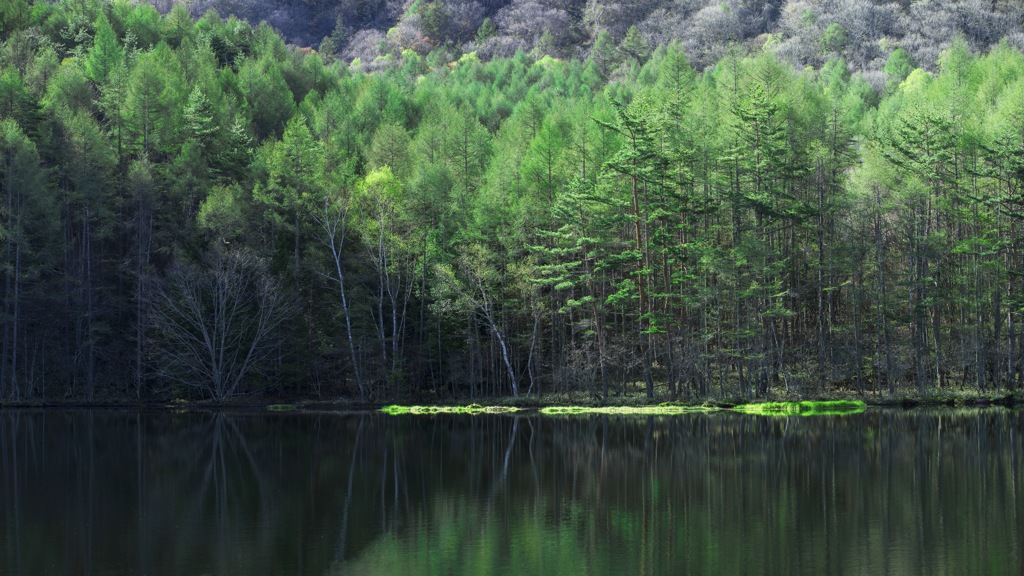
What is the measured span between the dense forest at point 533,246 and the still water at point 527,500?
1167cm

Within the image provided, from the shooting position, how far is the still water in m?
16.0

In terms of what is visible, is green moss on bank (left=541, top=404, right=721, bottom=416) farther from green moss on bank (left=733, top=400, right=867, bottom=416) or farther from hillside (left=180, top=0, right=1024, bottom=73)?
hillside (left=180, top=0, right=1024, bottom=73)

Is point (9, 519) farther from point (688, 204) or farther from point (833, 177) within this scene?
point (833, 177)

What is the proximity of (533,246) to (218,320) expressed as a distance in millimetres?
15366

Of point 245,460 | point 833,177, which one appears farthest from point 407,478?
point 833,177

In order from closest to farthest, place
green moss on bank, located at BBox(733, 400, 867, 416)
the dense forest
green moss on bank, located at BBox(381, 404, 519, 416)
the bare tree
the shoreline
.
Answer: green moss on bank, located at BBox(733, 400, 867, 416) → the shoreline → green moss on bank, located at BBox(381, 404, 519, 416) → the dense forest → the bare tree

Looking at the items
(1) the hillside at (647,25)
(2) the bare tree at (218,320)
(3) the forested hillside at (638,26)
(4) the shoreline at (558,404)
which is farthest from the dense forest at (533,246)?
(3) the forested hillside at (638,26)

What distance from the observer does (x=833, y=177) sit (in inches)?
1950

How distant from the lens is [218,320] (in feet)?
167

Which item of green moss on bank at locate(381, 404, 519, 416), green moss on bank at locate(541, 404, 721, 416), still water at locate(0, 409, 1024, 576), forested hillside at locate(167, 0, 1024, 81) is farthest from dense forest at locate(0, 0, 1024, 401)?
forested hillside at locate(167, 0, 1024, 81)

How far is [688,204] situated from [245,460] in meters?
26.6

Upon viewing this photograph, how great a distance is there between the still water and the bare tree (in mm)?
14310

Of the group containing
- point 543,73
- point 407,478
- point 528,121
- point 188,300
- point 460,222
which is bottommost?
point 407,478

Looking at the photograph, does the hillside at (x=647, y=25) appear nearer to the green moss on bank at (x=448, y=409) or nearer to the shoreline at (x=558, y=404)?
the shoreline at (x=558, y=404)
